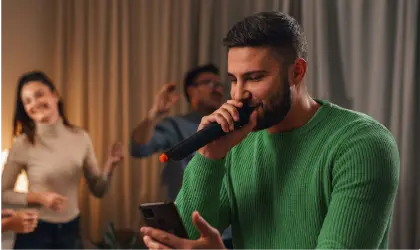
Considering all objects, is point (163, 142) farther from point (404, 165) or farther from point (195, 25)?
point (404, 165)

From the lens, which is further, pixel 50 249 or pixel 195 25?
pixel 195 25

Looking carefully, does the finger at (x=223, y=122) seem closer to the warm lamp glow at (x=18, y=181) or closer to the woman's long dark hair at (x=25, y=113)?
the woman's long dark hair at (x=25, y=113)

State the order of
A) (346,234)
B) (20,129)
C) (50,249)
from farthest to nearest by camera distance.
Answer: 1. (20,129)
2. (50,249)
3. (346,234)

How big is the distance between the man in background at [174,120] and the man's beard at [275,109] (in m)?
1.43

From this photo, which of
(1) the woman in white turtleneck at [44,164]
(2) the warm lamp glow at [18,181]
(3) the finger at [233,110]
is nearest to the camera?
(3) the finger at [233,110]

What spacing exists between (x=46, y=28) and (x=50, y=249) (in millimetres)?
1530

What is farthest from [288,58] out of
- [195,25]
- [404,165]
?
[195,25]

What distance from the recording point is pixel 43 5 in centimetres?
320

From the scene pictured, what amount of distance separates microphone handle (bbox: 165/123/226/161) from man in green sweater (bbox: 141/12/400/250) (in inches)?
0.7

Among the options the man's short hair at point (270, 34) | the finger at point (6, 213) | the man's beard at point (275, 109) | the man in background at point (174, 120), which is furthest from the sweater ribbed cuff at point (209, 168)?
the finger at point (6, 213)

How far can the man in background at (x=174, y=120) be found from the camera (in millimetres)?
2498

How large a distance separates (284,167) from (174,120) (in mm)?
1632

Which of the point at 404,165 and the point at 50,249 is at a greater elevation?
the point at 404,165

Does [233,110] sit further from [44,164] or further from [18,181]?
[18,181]
